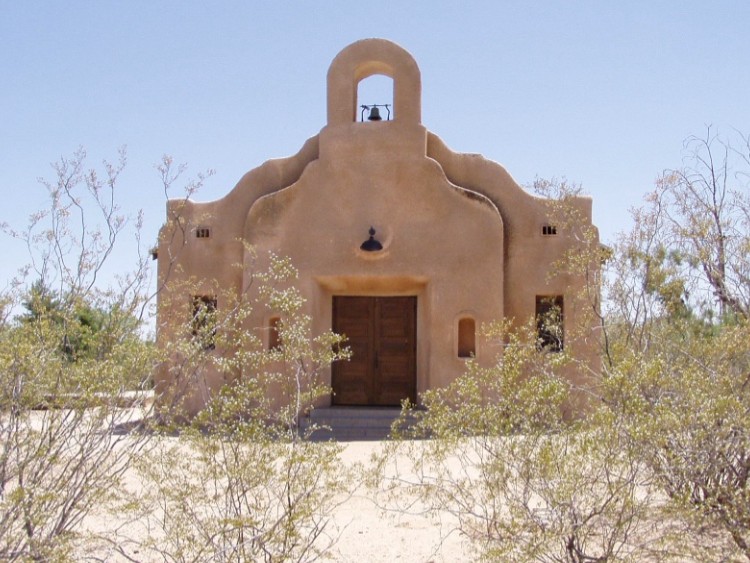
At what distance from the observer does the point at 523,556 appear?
495cm

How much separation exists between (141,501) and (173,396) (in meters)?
1.49

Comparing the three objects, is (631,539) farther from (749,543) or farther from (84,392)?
(84,392)

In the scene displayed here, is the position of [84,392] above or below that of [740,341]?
below

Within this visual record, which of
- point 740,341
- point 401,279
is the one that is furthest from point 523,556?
point 401,279

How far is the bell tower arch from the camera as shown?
45.4 ft

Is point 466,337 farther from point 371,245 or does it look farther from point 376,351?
point 371,245

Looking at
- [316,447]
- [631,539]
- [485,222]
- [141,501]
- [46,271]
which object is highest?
[485,222]

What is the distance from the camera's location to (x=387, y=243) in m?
13.2

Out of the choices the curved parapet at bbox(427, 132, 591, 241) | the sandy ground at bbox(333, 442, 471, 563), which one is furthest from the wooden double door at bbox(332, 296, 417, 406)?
the sandy ground at bbox(333, 442, 471, 563)

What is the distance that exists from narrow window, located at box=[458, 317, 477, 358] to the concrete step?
62.8 inches

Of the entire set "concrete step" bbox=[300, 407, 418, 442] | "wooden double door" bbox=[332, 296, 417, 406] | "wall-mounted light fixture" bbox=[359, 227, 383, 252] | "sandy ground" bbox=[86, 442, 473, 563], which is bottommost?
"sandy ground" bbox=[86, 442, 473, 563]

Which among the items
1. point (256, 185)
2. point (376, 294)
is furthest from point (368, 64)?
point (376, 294)

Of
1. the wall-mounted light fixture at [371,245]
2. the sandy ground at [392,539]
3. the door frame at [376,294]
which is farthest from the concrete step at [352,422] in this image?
the sandy ground at [392,539]

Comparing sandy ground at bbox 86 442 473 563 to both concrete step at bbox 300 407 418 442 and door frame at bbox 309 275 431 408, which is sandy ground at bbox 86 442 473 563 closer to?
concrete step at bbox 300 407 418 442
